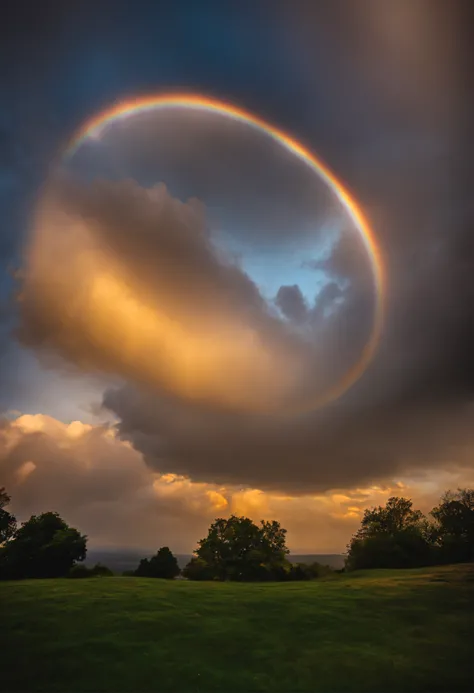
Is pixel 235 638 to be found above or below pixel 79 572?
below

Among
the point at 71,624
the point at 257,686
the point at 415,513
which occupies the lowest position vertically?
the point at 257,686

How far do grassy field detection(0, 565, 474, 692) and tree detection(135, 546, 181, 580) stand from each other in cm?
2306

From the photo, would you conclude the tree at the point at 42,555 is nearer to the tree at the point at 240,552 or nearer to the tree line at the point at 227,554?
the tree line at the point at 227,554

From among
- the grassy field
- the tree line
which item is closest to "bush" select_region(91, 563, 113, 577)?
the tree line

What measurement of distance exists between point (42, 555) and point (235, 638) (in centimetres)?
4906

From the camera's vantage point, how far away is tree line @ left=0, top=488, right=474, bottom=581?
73438mm

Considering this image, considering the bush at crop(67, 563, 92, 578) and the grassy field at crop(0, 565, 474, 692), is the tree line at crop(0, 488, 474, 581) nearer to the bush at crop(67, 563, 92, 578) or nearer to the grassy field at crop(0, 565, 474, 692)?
the bush at crop(67, 563, 92, 578)

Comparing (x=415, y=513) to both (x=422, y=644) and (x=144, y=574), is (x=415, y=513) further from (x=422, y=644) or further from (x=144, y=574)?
(x=422, y=644)

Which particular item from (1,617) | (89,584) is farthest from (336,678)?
(89,584)

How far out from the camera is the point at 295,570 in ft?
262

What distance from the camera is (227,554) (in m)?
81.9

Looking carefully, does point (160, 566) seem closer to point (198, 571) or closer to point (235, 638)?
Answer: point (198, 571)

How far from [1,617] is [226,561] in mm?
47182

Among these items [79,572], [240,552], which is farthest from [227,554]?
[79,572]
